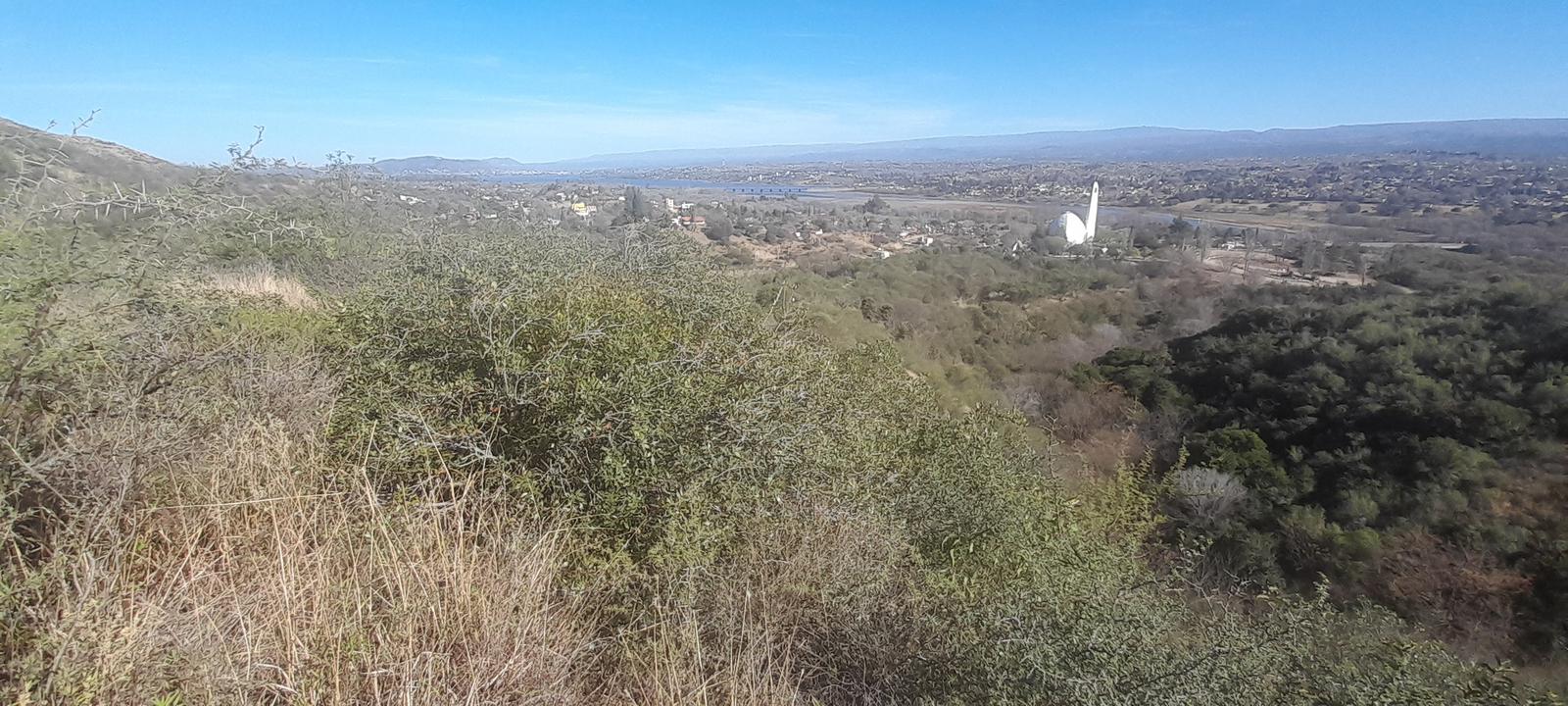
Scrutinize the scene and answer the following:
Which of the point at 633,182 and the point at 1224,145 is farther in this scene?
the point at 1224,145

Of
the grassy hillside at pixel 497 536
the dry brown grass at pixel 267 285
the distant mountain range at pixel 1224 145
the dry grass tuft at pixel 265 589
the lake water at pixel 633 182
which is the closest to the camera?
the dry grass tuft at pixel 265 589

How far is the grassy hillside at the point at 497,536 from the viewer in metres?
2.53

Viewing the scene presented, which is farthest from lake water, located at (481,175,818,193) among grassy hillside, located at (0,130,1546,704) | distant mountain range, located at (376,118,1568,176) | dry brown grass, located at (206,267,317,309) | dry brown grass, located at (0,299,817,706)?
dry brown grass, located at (0,299,817,706)

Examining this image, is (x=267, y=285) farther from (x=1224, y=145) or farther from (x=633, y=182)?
(x=1224, y=145)

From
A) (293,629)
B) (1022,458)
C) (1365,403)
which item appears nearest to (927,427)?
(1022,458)

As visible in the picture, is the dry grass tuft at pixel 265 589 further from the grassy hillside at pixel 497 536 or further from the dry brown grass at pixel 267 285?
the dry brown grass at pixel 267 285

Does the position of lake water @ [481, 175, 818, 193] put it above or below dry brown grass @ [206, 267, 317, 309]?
above

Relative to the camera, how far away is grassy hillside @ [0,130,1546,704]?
2533 millimetres

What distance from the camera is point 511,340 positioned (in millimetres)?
4516

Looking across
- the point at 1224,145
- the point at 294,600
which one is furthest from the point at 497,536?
the point at 1224,145

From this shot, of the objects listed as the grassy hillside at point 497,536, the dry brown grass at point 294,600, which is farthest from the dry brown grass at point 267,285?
the dry brown grass at point 294,600

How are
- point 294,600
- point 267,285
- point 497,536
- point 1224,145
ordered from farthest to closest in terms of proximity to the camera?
point 1224,145 < point 267,285 < point 497,536 < point 294,600

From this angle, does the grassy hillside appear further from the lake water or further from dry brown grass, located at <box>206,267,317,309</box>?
the lake water

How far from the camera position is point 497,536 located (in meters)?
3.21
